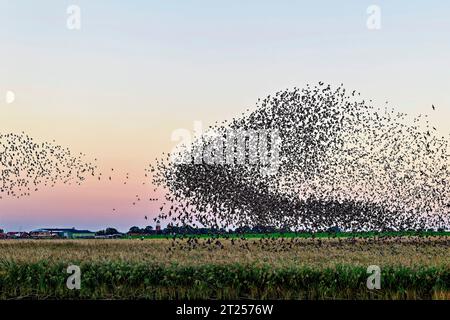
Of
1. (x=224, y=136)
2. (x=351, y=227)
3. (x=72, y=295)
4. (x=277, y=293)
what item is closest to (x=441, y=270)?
(x=277, y=293)

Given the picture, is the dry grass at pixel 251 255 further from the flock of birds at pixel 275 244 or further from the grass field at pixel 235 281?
the grass field at pixel 235 281

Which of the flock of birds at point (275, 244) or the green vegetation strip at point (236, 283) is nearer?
the green vegetation strip at point (236, 283)

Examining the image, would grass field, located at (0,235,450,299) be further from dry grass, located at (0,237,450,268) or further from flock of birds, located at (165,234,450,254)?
flock of birds, located at (165,234,450,254)

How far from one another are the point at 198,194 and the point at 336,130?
32.2 ft

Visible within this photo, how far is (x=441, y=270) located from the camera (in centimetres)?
2208

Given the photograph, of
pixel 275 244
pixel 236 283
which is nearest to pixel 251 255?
pixel 236 283

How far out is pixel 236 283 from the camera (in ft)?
71.9

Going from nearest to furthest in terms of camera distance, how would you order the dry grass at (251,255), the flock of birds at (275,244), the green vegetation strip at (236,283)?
the green vegetation strip at (236,283)
the dry grass at (251,255)
the flock of birds at (275,244)

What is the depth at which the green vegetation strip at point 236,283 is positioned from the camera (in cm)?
2144

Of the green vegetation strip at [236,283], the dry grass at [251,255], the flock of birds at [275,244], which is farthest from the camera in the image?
the flock of birds at [275,244]

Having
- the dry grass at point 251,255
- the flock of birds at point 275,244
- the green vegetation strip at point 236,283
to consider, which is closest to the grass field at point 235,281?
the green vegetation strip at point 236,283

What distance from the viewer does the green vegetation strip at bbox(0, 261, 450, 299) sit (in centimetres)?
2144

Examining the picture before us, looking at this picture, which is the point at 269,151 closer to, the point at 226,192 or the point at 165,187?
the point at 226,192
